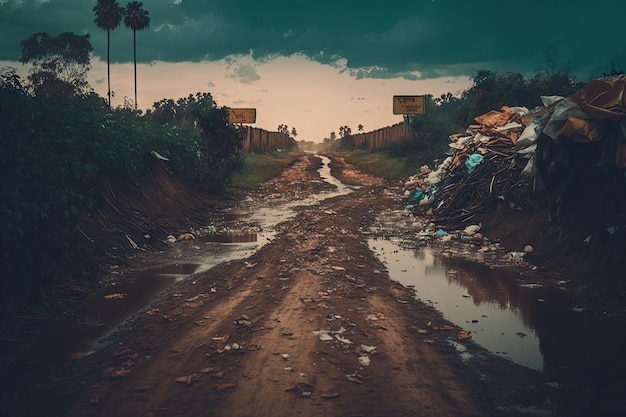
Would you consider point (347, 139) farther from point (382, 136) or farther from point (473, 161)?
point (473, 161)

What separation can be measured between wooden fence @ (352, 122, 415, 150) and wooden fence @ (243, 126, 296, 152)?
1008 centimetres

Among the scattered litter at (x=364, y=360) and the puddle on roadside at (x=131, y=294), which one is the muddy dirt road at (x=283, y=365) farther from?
the puddle on roadside at (x=131, y=294)

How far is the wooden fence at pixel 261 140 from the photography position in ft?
129

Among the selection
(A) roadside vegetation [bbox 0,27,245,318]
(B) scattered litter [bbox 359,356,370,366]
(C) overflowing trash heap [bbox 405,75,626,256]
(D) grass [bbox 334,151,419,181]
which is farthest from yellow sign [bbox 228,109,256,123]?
(B) scattered litter [bbox 359,356,370,366]

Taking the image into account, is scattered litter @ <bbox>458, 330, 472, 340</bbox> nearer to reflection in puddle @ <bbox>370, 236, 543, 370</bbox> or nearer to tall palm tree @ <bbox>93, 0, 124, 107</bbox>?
reflection in puddle @ <bbox>370, 236, 543, 370</bbox>

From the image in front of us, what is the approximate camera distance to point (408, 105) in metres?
40.1

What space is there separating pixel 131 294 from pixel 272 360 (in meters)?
3.24

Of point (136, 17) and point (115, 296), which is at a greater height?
point (136, 17)

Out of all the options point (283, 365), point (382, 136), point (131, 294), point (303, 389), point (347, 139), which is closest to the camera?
point (303, 389)

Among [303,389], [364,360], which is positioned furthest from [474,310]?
[303,389]

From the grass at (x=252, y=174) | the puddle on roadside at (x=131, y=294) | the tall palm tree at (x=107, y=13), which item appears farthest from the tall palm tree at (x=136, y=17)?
the puddle on roadside at (x=131, y=294)

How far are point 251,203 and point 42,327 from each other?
11717mm

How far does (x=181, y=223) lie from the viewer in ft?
40.8

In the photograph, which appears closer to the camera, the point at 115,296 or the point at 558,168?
the point at 115,296
